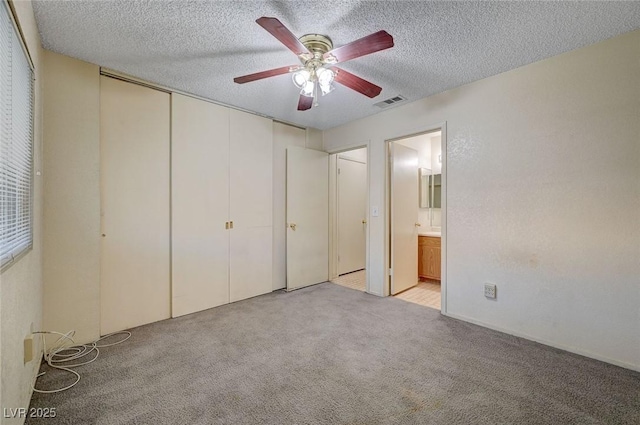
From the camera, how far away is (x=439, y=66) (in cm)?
250

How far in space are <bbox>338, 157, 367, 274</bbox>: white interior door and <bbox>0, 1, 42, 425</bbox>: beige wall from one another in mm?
3698

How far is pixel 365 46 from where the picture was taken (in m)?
1.69

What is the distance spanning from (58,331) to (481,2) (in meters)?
3.98

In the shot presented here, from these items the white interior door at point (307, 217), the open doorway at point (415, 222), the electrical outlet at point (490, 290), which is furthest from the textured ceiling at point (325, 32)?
the electrical outlet at point (490, 290)

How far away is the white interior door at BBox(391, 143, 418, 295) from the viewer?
374cm

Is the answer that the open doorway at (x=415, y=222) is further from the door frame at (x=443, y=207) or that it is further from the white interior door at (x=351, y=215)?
the white interior door at (x=351, y=215)

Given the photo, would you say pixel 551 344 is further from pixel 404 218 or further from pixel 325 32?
pixel 325 32

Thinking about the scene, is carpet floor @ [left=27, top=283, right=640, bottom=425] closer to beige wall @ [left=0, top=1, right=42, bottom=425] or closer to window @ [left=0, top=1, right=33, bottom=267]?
beige wall @ [left=0, top=1, right=42, bottom=425]

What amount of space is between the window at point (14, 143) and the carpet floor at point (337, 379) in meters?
1.05

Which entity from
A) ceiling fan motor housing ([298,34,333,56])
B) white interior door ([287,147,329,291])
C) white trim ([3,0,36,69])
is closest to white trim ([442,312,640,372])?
white interior door ([287,147,329,291])

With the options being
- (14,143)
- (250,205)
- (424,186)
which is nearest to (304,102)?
(250,205)

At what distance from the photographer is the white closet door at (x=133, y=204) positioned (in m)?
2.56

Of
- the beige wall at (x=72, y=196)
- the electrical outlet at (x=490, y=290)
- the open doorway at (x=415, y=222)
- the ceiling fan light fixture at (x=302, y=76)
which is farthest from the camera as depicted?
the open doorway at (x=415, y=222)

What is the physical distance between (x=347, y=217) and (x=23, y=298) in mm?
4110
